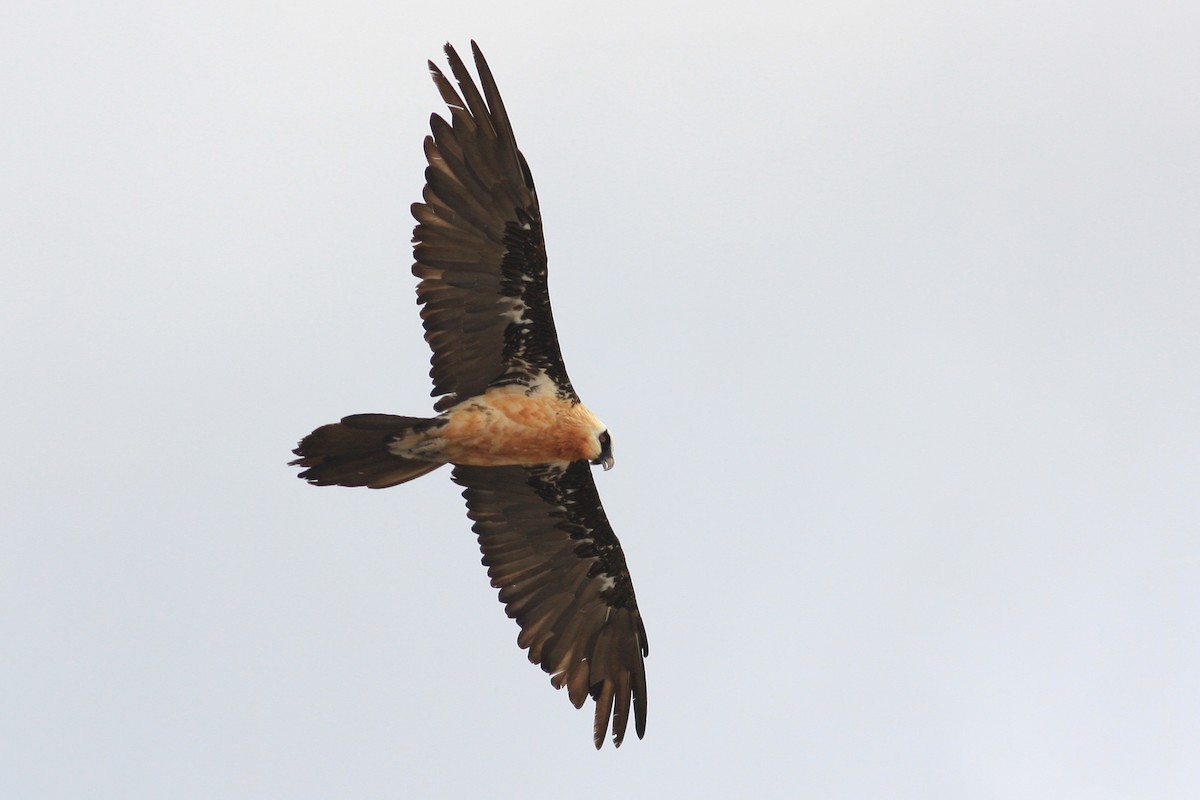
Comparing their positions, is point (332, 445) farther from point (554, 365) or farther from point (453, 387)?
point (554, 365)

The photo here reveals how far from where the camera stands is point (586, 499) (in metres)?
14.4

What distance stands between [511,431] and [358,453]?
144 cm

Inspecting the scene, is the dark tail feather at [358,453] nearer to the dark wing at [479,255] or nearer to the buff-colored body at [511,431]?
the buff-colored body at [511,431]

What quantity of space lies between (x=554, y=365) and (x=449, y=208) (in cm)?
173

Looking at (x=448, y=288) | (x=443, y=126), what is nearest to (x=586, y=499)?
(x=448, y=288)

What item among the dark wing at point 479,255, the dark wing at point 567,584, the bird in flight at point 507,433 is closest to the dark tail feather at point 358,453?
the bird in flight at point 507,433

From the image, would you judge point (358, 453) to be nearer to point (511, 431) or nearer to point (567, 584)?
point (511, 431)

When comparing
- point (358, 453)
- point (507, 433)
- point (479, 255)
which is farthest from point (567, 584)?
point (479, 255)

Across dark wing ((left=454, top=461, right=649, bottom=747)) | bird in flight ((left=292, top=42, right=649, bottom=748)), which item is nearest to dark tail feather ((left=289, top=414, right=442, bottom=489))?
bird in flight ((left=292, top=42, right=649, bottom=748))

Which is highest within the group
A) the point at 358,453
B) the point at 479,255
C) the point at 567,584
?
the point at 479,255

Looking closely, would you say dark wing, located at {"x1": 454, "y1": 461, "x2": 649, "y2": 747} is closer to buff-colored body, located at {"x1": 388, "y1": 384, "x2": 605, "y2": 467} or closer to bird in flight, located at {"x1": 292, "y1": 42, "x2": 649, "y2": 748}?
bird in flight, located at {"x1": 292, "y1": 42, "x2": 649, "y2": 748}

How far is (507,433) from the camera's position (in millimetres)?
13234

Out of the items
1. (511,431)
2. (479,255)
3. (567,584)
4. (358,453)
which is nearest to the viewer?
(358,453)

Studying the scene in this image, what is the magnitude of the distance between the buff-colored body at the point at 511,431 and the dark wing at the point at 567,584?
2.65 feet
